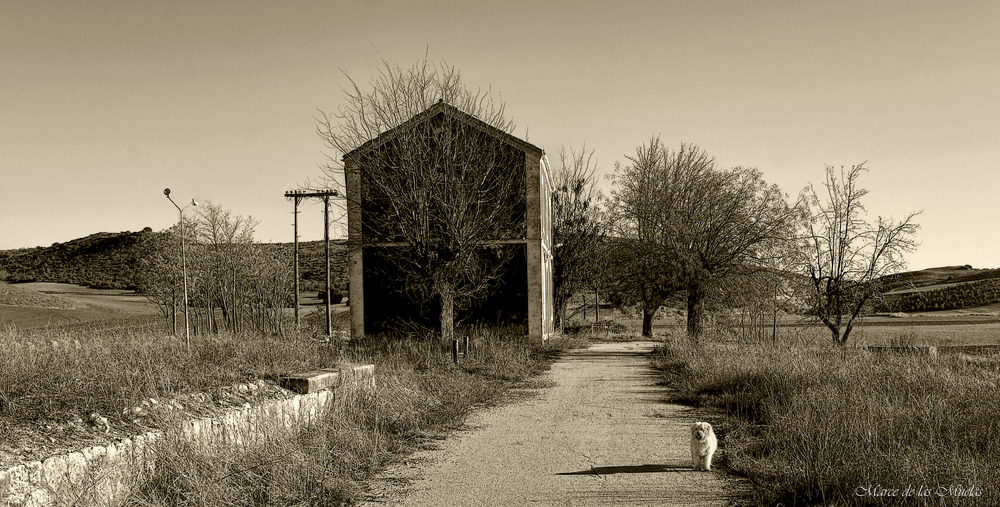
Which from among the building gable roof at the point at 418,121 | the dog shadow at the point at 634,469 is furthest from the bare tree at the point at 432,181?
the dog shadow at the point at 634,469

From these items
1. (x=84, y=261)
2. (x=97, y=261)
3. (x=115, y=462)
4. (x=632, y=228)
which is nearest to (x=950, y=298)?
(x=632, y=228)

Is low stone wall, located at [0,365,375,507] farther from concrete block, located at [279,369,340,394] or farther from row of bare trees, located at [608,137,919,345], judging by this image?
row of bare trees, located at [608,137,919,345]

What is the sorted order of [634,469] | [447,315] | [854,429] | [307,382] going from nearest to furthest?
[634,469] → [854,429] → [307,382] → [447,315]

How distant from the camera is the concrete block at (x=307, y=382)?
8969 millimetres

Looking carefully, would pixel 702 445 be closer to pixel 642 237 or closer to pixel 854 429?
pixel 854 429

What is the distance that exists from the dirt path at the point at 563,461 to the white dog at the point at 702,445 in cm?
14

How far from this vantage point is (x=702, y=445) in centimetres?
692

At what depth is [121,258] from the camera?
107188 mm

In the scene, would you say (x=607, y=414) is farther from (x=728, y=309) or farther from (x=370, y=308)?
(x=728, y=309)

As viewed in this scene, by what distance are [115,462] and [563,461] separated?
4353 millimetres

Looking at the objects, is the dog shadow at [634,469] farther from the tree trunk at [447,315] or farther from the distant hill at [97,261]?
the distant hill at [97,261]

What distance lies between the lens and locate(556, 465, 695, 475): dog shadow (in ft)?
22.9

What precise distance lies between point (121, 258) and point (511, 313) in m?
102

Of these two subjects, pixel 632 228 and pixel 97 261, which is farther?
pixel 97 261
